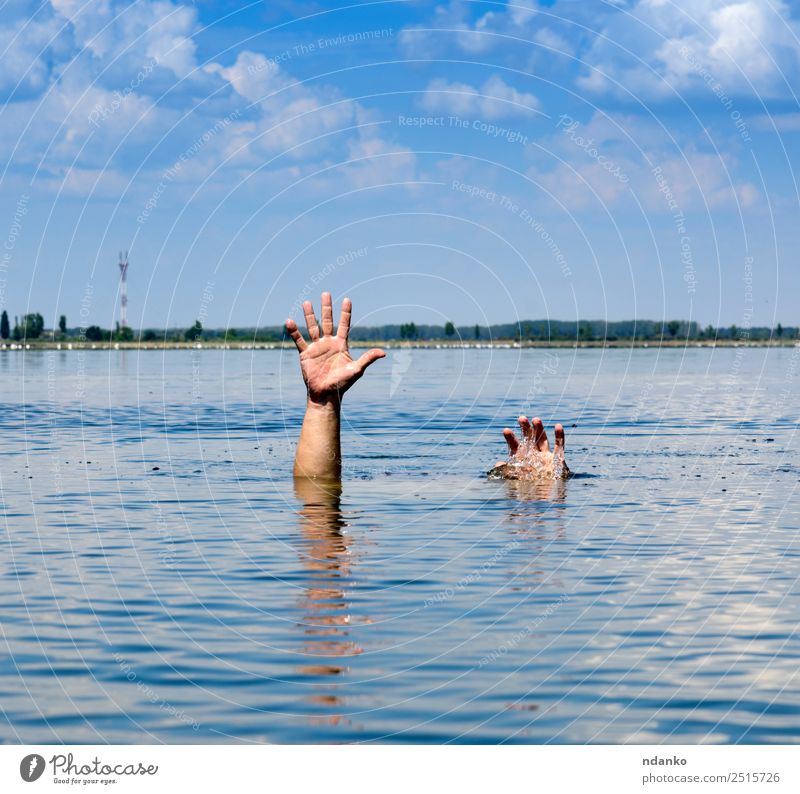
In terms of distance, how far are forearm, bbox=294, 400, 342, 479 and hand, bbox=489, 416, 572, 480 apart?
3.15 m

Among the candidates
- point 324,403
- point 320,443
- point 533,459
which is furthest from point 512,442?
point 324,403

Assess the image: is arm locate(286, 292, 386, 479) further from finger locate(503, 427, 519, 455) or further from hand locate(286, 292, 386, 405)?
finger locate(503, 427, 519, 455)

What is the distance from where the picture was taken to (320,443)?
24125 millimetres

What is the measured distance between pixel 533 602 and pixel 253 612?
289 cm

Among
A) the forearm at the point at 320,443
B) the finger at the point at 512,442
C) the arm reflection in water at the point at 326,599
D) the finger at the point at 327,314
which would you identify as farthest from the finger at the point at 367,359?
the finger at the point at 512,442

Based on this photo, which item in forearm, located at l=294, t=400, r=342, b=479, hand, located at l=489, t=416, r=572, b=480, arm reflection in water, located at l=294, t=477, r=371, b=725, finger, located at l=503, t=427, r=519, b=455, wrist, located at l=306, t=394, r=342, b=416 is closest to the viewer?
arm reflection in water, located at l=294, t=477, r=371, b=725

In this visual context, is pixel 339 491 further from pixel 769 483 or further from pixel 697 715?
pixel 697 715

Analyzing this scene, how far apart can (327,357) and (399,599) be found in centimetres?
883

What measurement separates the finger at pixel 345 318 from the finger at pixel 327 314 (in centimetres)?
17

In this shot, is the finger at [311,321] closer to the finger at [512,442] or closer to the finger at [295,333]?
the finger at [295,333]

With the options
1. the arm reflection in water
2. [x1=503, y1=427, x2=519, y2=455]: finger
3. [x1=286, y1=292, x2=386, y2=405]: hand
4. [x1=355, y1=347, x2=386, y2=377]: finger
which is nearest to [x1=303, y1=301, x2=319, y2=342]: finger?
[x1=286, y1=292, x2=386, y2=405]: hand

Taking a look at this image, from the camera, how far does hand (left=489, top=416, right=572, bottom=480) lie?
2509 centimetres

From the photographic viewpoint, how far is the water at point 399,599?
1062 centimetres
